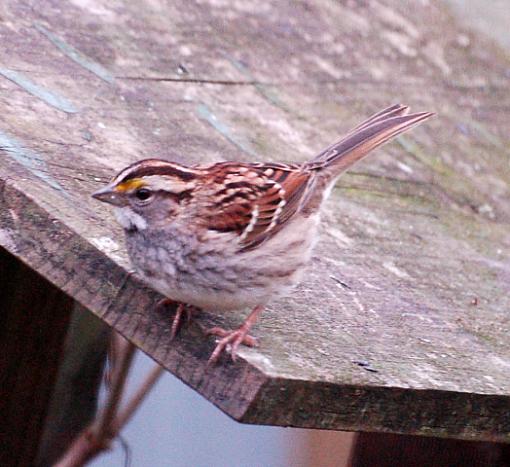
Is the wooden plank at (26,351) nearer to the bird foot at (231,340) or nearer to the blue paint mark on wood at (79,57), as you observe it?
the blue paint mark on wood at (79,57)

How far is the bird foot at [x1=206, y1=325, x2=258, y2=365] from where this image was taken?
1696mm

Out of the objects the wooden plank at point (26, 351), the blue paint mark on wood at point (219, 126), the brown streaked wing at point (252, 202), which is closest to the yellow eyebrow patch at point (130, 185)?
the brown streaked wing at point (252, 202)

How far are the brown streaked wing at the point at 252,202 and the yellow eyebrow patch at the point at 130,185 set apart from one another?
12cm

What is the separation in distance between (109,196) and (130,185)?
46 mm

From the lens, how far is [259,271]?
6.44ft

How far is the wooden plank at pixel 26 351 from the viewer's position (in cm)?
258

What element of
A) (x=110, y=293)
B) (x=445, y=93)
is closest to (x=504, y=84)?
(x=445, y=93)

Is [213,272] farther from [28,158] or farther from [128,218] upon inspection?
[28,158]

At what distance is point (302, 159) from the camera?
8.35 ft

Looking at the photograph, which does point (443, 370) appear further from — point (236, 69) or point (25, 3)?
point (25, 3)

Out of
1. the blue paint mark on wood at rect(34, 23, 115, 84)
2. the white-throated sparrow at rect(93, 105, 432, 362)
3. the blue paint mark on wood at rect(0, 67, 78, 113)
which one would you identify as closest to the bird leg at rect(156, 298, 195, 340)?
the white-throated sparrow at rect(93, 105, 432, 362)

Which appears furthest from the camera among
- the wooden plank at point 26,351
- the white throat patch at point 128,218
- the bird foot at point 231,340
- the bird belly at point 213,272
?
the wooden plank at point 26,351

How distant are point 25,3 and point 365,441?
1.16 metres

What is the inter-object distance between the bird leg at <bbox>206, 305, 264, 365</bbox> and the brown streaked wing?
7.5 inches
